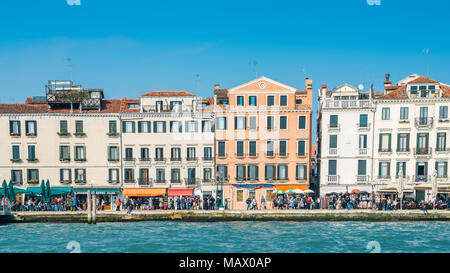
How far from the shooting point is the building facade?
32.4 m

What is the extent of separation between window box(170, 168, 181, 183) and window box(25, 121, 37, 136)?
45.4 feet

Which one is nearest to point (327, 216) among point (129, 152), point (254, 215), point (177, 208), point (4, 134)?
point (254, 215)

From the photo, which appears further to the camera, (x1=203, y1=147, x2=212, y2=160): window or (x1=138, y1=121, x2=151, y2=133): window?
(x1=203, y1=147, x2=212, y2=160): window

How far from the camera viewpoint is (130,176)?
109 ft

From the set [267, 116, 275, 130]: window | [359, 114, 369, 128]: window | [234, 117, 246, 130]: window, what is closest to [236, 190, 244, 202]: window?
[234, 117, 246, 130]: window

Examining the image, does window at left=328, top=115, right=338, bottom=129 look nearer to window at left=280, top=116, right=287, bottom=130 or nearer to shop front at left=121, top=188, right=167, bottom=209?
window at left=280, top=116, right=287, bottom=130

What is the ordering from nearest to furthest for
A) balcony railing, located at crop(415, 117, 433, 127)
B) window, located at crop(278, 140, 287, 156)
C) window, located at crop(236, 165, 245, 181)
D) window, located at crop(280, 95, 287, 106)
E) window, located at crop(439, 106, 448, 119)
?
1. window, located at crop(439, 106, 448, 119)
2. balcony railing, located at crop(415, 117, 433, 127)
3. window, located at crop(280, 95, 287, 106)
4. window, located at crop(278, 140, 287, 156)
5. window, located at crop(236, 165, 245, 181)

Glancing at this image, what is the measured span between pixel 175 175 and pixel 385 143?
814 inches

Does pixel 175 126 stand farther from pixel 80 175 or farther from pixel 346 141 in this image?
pixel 346 141

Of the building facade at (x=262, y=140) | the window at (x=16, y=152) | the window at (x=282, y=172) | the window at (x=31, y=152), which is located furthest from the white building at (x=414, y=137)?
the window at (x=16, y=152)

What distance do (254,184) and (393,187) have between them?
12.9m

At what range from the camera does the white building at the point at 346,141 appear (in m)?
32.7

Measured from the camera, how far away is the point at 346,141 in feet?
108

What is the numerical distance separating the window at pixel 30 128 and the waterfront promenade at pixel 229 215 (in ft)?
27.7
